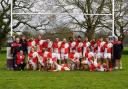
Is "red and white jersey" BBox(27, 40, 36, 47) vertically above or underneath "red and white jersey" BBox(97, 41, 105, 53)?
above

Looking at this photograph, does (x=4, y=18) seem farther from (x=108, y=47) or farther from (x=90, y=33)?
(x=108, y=47)

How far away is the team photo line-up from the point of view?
18.8m

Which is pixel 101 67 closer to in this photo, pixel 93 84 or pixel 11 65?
pixel 11 65

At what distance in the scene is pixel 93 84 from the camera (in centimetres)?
1303

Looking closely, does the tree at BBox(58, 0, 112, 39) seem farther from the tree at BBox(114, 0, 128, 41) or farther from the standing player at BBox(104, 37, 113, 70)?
the standing player at BBox(104, 37, 113, 70)

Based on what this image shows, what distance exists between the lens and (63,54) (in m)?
19.2

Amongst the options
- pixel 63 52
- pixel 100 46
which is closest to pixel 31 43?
pixel 63 52

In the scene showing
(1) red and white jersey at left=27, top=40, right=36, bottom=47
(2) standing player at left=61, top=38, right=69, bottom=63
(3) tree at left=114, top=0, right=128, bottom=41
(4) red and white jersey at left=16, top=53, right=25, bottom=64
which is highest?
(3) tree at left=114, top=0, right=128, bottom=41

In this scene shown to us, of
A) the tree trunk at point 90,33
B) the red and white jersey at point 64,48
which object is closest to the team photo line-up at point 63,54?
the red and white jersey at point 64,48

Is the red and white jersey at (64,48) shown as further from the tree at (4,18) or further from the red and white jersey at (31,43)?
the tree at (4,18)

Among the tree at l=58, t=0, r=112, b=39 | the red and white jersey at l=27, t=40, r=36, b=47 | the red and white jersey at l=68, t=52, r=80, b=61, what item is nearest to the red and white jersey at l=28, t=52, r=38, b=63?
the red and white jersey at l=27, t=40, r=36, b=47

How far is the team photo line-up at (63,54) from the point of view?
18.8 metres

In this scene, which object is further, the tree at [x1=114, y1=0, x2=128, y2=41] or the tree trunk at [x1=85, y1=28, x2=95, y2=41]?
the tree at [x1=114, y1=0, x2=128, y2=41]

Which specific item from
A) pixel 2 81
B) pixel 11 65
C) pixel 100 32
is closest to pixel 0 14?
pixel 100 32
